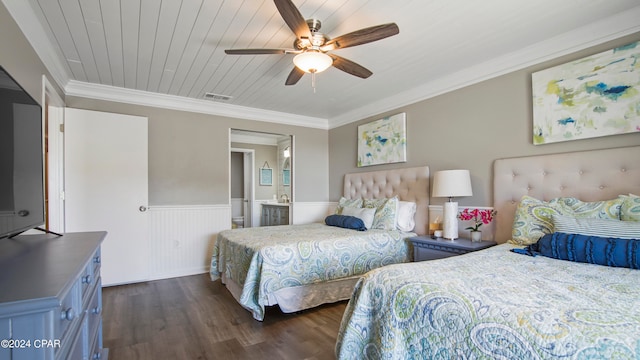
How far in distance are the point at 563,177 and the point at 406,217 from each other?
1.61m

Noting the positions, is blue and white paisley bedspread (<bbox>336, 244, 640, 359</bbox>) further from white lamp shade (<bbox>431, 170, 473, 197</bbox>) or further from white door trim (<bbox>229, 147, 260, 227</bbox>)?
white door trim (<bbox>229, 147, 260, 227</bbox>)

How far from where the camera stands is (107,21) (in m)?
2.33

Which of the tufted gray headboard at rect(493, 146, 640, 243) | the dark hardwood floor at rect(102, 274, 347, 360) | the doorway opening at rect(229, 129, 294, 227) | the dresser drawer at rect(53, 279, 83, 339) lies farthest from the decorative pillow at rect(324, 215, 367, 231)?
the doorway opening at rect(229, 129, 294, 227)

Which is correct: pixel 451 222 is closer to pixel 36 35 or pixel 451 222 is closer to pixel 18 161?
pixel 18 161

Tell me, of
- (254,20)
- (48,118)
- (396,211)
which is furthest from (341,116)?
(48,118)

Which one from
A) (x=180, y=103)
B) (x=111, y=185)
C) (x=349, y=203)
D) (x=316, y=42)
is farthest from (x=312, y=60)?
(x=111, y=185)

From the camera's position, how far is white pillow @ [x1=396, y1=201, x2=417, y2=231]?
3721 millimetres

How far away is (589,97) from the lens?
243 centimetres

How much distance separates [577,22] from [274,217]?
521cm

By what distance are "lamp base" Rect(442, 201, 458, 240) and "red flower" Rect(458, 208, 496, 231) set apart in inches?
4.8

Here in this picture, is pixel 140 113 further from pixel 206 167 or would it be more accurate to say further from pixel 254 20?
pixel 254 20

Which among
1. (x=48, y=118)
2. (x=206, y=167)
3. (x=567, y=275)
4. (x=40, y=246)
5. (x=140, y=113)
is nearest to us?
(x=40, y=246)

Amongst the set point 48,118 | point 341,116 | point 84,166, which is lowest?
point 84,166

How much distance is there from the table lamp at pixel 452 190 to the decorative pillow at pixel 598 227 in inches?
35.1
